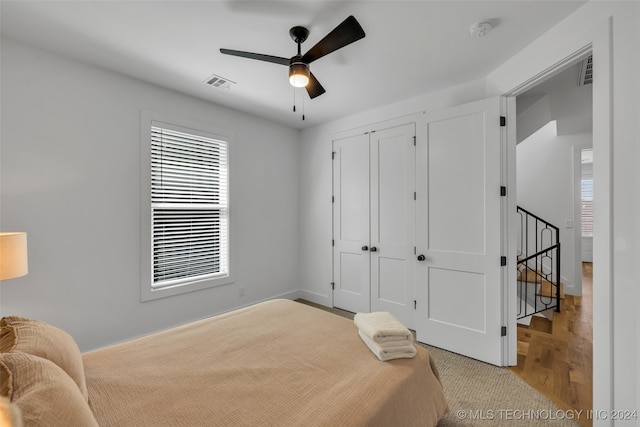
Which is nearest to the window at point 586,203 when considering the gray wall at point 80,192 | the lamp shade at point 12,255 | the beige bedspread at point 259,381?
the beige bedspread at point 259,381

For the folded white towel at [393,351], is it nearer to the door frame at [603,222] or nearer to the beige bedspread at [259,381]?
the beige bedspread at [259,381]

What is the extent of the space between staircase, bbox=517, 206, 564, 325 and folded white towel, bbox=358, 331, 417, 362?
2.26 metres

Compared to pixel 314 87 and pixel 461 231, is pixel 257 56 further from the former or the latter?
pixel 461 231

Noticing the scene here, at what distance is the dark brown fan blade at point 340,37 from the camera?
157 centimetres

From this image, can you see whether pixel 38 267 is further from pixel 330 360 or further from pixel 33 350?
pixel 330 360

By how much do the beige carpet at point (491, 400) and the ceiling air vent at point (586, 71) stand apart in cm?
281

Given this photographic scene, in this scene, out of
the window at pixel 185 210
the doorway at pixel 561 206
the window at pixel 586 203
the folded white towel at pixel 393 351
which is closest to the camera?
the folded white towel at pixel 393 351

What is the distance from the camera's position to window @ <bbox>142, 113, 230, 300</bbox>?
9.74 ft

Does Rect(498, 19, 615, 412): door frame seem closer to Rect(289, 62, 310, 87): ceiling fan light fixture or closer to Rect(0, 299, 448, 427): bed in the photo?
Rect(0, 299, 448, 427): bed

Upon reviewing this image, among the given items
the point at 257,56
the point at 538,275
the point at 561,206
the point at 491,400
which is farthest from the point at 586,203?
the point at 257,56

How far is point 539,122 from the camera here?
3586 mm

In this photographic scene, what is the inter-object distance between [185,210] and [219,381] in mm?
2319

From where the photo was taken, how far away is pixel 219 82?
9.43 ft

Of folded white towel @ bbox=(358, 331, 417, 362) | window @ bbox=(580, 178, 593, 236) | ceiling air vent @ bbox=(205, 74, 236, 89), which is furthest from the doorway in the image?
ceiling air vent @ bbox=(205, 74, 236, 89)
